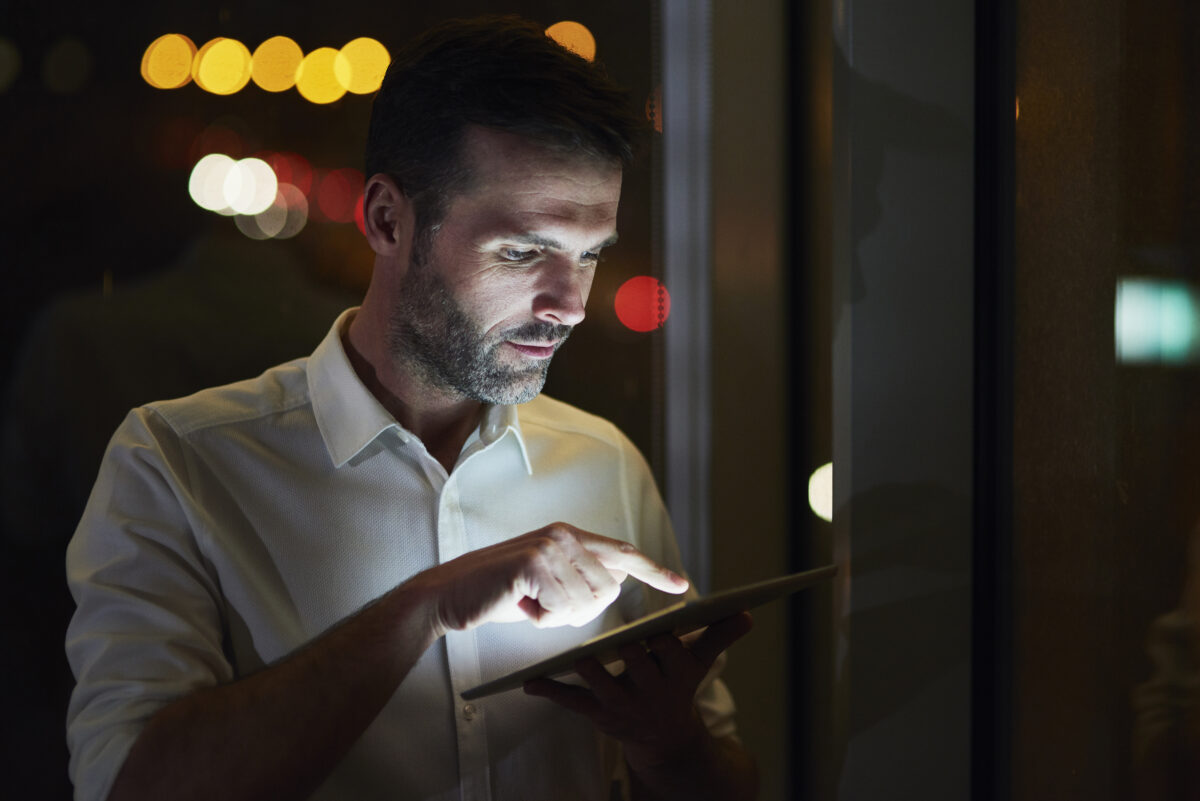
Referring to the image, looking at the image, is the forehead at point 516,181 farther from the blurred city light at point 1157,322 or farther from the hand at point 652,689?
the blurred city light at point 1157,322

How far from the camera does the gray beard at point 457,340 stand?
835 millimetres

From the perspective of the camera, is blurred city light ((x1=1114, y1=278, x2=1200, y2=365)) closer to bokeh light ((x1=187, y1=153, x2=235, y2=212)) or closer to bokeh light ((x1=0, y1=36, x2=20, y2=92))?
bokeh light ((x1=187, y1=153, x2=235, y2=212))

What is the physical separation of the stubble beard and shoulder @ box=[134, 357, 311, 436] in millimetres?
135

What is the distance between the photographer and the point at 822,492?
3.47 ft

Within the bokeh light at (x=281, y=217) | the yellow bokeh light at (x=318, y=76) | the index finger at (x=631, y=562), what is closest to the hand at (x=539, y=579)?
the index finger at (x=631, y=562)

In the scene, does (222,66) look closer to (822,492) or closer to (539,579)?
(539,579)

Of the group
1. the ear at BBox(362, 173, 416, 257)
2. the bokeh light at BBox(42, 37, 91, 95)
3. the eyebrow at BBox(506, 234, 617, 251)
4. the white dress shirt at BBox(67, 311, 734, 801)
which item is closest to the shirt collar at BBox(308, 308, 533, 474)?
the white dress shirt at BBox(67, 311, 734, 801)

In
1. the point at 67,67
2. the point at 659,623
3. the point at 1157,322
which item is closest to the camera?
the point at 659,623


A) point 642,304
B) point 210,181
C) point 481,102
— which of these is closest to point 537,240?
point 481,102

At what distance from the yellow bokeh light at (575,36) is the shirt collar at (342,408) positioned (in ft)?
1.36

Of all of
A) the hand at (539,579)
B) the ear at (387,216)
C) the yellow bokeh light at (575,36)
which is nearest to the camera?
the hand at (539,579)

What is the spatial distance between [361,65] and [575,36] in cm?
24

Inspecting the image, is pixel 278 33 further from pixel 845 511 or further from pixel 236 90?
pixel 845 511

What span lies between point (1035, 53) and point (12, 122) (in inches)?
40.4
